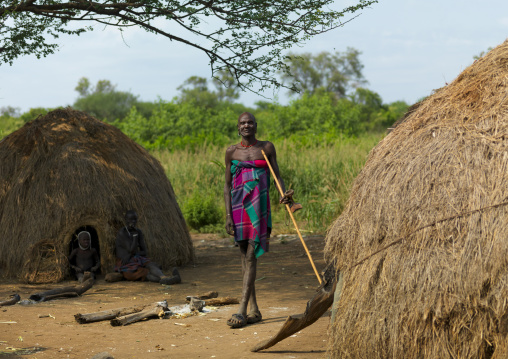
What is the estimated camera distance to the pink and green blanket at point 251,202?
18.8ft

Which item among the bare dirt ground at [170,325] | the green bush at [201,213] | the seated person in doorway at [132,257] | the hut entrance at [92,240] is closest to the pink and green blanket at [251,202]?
the bare dirt ground at [170,325]

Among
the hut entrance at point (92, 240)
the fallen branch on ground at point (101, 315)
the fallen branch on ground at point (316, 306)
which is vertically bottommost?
the fallen branch on ground at point (101, 315)

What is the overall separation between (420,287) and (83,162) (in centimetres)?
608

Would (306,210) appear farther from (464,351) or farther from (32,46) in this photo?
(464,351)

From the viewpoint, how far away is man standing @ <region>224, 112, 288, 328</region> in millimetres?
5719

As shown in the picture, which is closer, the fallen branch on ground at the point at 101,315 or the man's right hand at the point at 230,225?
the man's right hand at the point at 230,225

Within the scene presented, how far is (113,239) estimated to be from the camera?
856 centimetres

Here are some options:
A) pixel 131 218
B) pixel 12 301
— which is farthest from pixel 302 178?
pixel 12 301

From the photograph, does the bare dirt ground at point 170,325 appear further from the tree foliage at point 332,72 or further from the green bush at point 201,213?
the tree foliage at point 332,72

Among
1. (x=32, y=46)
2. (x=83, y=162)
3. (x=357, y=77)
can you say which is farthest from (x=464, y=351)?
(x=357, y=77)

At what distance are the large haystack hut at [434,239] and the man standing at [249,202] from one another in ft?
4.33

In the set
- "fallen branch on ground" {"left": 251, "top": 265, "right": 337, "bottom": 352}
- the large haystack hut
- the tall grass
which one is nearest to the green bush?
the tall grass

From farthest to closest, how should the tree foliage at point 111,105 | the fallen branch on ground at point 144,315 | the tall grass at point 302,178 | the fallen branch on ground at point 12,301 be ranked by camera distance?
the tree foliage at point 111,105 < the tall grass at point 302,178 < the fallen branch on ground at point 12,301 < the fallen branch on ground at point 144,315

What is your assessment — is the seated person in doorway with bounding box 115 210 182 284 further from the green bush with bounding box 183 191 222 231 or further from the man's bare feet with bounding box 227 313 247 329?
the green bush with bounding box 183 191 222 231
